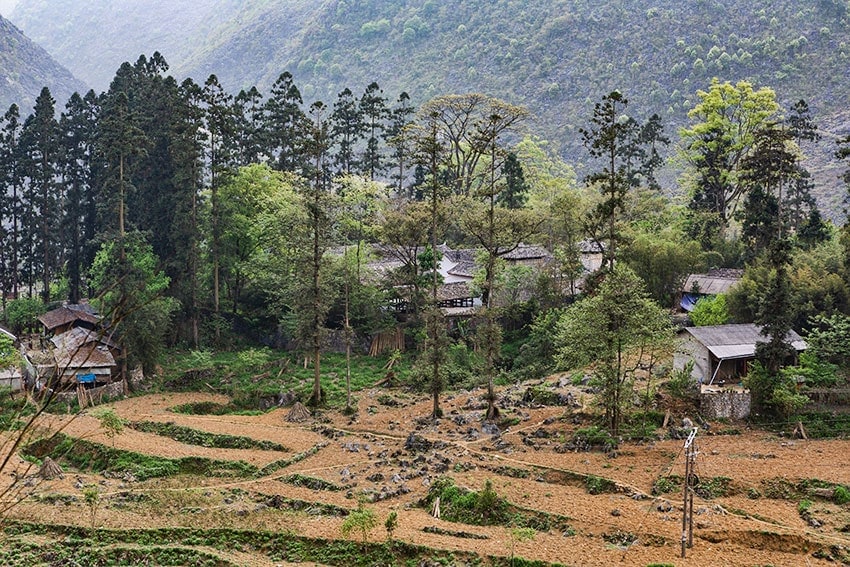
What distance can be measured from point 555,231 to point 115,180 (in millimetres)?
24379

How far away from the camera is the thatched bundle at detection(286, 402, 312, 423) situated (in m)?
31.7

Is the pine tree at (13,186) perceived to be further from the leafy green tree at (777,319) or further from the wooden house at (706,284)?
the leafy green tree at (777,319)

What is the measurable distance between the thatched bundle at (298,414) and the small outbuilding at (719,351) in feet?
47.3

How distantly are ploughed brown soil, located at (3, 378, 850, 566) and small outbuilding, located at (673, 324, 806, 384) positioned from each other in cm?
371

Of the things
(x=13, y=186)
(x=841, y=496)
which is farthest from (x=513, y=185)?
(x=841, y=496)

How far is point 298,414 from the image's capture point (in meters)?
31.8

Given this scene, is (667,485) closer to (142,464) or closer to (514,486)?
(514,486)

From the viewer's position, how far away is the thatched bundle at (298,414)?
3170 centimetres

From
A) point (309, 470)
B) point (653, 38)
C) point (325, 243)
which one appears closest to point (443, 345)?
point (325, 243)

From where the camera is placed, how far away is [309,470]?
82.5ft

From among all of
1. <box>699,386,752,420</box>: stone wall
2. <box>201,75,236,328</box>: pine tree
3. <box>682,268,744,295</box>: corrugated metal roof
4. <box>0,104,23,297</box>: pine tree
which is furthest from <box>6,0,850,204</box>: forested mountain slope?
<box>0,104,23,297</box>: pine tree

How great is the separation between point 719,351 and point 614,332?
6.18 meters

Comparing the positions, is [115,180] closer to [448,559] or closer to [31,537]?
[31,537]

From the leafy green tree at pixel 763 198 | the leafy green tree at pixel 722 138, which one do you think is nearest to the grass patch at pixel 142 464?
the leafy green tree at pixel 763 198
